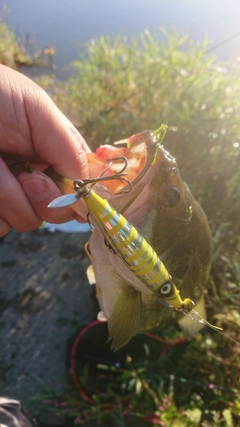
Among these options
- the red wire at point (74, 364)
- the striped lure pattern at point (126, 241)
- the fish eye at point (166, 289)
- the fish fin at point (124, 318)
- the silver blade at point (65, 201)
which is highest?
the silver blade at point (65, 201)

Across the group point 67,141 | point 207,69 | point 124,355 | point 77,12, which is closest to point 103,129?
point 207,69

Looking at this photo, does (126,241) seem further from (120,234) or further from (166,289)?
(166,289)

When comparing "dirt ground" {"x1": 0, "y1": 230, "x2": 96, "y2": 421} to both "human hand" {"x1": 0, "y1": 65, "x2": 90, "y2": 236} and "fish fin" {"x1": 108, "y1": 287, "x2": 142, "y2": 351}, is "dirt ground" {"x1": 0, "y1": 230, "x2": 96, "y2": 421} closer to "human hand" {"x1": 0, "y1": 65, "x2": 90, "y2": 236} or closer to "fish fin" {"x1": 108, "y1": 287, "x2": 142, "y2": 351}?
"fish fin" {"x1": 108, "y1": 287, "x2": 142, "y2": 351}

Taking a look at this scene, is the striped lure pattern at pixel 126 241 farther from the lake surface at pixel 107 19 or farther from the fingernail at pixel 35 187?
the lake surface at pixel 107 19

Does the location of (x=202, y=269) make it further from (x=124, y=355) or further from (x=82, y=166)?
(x=124, y=355)

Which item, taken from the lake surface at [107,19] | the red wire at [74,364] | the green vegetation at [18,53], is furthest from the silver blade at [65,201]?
the lake surface at [107,19]

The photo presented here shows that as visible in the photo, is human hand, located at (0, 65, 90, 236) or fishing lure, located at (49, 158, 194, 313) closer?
fishing lure, located at (49, 158, 194, 313)

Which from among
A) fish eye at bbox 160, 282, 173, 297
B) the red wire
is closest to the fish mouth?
fish eye at bbox 160, 282, 173, 297
